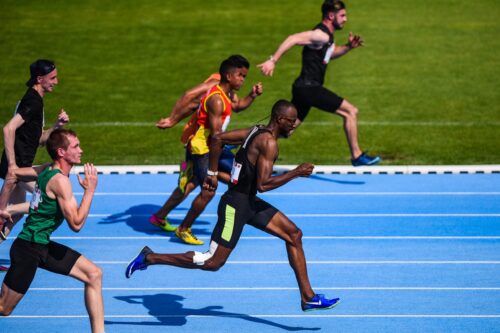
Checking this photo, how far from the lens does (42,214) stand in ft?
26.6

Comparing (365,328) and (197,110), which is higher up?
(197,110)

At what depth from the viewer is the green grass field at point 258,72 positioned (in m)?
16.5

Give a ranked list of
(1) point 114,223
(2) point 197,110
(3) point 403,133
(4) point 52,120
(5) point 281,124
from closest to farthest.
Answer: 1. (5) point 281,124
2. (2) point 197,110
3. (1) point 114,223
4. (3) point 403,133
5. (4) point 52,120

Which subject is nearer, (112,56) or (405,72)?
(405,72)

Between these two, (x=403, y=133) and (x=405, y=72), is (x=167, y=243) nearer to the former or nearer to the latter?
(x=403, y=133)

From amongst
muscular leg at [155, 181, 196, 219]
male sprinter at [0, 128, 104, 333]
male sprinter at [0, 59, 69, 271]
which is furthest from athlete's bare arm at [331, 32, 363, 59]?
male sprinter at [0, 128, 104, 333]

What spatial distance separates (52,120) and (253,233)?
7.00 meters

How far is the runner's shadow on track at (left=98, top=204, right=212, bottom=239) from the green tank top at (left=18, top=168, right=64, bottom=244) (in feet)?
12.4

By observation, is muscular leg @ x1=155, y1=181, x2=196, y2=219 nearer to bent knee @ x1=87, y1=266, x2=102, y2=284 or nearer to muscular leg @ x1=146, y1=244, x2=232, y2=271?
muscular leg @ x1=146, y1=244, x2=232, y2=271

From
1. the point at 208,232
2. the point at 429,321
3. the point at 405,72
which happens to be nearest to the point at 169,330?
the point at 429,321

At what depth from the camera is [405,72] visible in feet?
67.6

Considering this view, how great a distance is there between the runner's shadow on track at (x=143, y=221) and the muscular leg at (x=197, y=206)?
32 cm

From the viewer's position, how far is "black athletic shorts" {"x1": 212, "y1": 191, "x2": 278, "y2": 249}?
8992mm

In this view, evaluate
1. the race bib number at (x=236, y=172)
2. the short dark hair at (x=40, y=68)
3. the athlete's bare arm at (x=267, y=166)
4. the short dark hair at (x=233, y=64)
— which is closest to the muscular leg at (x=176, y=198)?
the short dark hair at (x=233, y=64)
